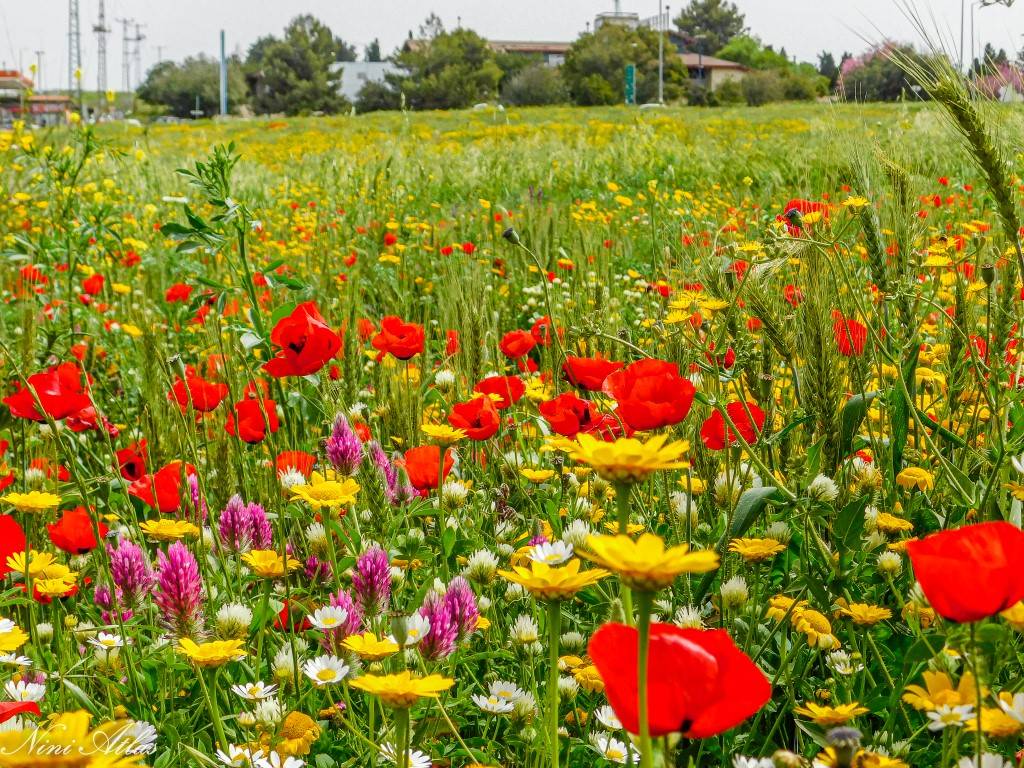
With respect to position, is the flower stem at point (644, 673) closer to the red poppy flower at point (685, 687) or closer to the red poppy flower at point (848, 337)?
the red poppy flower at point (685, 687)

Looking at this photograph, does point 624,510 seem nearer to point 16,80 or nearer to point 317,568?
point 317,568

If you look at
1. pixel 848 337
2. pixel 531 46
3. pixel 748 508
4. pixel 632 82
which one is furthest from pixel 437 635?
pixel 531 46

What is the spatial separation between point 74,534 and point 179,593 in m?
0.40

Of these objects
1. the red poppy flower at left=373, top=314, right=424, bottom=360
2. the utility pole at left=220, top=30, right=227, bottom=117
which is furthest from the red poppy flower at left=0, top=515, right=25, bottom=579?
the utility pole at left=220, top=30, right=227, bottom=117

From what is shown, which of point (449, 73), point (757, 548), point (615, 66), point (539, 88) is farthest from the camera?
point (449, 73)

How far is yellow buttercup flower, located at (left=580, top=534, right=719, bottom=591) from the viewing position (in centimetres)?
54

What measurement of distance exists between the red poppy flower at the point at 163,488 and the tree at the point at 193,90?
63.5 m

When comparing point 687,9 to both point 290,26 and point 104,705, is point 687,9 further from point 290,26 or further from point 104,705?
point 104,705

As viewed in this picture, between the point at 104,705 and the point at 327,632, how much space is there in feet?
1.45

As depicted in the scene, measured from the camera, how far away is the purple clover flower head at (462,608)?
3.99 ft

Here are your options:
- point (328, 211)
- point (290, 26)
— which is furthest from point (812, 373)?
point (290, 26)

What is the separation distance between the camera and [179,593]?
4.26ft

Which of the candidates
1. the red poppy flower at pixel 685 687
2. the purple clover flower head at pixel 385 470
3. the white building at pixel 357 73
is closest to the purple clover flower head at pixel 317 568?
the purple clover flower head at pixel 385 470

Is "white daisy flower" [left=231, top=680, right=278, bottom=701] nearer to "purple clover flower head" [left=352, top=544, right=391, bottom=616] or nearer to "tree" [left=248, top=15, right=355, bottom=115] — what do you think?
"purple clover flower head" [left=352, top=544, right=391, bottom=616]
